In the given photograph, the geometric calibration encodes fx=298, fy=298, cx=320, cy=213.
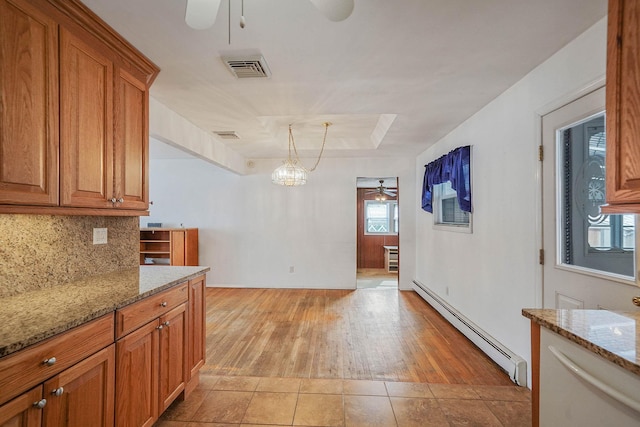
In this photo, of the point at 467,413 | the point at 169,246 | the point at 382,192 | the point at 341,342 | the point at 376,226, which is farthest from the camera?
the point at 376,226

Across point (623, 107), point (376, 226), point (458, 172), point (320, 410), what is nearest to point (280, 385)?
point (320, 410)

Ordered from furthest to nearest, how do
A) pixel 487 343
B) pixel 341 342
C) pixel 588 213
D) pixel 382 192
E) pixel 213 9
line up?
pixel 382 192 → pixel 341 342 → pixel 487 343 → pixel 588 213 → pixel 213 9

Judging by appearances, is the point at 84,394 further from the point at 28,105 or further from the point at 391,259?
the point at 391,259

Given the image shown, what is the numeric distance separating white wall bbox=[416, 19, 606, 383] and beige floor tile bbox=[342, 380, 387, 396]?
1.16 m

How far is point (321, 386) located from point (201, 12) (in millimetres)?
2485

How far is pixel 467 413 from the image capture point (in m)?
1.99

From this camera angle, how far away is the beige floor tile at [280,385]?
2.28 meters

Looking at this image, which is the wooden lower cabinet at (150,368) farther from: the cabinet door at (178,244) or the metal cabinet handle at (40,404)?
the cabinet door at (178,244)

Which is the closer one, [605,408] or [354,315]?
[605,408]

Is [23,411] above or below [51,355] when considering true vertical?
below

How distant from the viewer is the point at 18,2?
4.34ft

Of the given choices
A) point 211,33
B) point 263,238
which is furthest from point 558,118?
point 263,238

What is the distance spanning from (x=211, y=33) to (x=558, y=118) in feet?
7.66

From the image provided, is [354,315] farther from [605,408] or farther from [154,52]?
[154,52]
